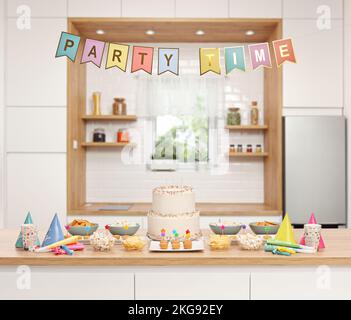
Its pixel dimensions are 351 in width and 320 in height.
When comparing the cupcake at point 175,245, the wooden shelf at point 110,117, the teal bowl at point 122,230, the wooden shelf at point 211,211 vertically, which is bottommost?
the wooden shelf at point 211,211

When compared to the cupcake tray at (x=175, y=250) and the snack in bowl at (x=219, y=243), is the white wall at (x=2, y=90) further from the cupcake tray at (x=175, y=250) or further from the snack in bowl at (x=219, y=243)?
the snack in bowl at (x=219, y=243)

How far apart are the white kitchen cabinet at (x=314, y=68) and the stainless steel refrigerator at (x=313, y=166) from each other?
20 centimetres

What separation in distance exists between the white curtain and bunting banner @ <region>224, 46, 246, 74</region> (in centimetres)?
177

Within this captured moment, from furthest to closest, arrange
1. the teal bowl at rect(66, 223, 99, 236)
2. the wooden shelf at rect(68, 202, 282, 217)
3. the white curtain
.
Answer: the white curtain < the wooden shelf at rect(68, 202, 282, 217) < the teal bowl at rect(66, 223, 99, 236)

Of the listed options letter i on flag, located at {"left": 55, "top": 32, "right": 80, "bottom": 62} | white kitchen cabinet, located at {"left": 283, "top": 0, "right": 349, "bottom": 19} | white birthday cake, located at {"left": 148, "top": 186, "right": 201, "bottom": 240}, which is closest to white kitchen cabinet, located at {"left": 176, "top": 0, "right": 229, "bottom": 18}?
white kitchen cabinet, located at {"left": 283, "top": 0, "right": 349, "bottom": 19}

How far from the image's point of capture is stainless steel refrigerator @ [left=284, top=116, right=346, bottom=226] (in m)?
3.85

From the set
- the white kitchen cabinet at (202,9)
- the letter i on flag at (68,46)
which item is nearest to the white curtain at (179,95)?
the white kitchen cabinet at (202,9)

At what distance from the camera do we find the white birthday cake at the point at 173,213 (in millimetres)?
2184

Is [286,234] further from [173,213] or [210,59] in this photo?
[210,59]

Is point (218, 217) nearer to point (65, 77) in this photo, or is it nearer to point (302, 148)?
point (302, 148)

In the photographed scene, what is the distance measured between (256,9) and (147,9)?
0.98 meters

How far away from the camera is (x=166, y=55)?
2809mm

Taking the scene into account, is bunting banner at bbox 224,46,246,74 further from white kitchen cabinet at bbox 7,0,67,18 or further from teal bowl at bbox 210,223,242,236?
white kitchen cabinet at bbox 7,0,67,18

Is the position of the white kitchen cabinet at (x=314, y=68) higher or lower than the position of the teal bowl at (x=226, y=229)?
higher
